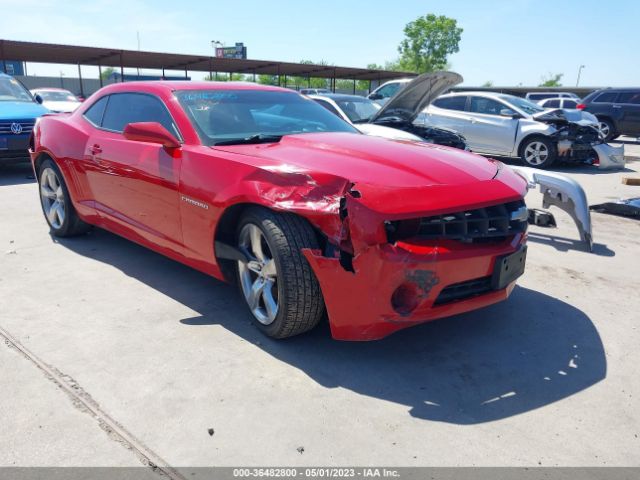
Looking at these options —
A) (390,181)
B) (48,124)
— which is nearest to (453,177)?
(390,181)

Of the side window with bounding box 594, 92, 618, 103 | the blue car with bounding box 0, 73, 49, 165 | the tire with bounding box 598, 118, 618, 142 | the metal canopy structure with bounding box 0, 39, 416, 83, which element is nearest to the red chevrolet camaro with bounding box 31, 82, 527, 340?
the blue car with bounding box 0, 73, 49, 165

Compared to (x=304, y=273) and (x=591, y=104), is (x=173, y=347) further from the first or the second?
(x=591, y=104)

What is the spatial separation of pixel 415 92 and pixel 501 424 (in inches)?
250

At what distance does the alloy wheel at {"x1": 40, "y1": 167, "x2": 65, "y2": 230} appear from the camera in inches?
201

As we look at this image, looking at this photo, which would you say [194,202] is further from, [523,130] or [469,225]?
[523,130]

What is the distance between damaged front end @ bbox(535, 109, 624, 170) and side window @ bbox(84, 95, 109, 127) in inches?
355

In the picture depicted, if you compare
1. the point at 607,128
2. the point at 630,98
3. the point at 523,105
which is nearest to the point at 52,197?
the point at 523,105

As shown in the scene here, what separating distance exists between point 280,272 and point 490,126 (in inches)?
384

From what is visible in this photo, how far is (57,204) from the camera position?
5199 millimetres

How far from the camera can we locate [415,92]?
7938 mm

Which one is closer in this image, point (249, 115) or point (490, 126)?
point (249, 115)

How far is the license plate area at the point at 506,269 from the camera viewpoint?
9.52ft

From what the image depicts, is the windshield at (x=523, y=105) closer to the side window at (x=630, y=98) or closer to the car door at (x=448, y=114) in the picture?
the car door at (x=448, y=114)

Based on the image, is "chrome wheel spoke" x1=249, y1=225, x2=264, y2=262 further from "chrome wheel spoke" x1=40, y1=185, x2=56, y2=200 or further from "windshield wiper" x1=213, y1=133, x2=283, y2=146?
"chrome wheel spoke" x1=40, y1=185, x2=56, y2=200
